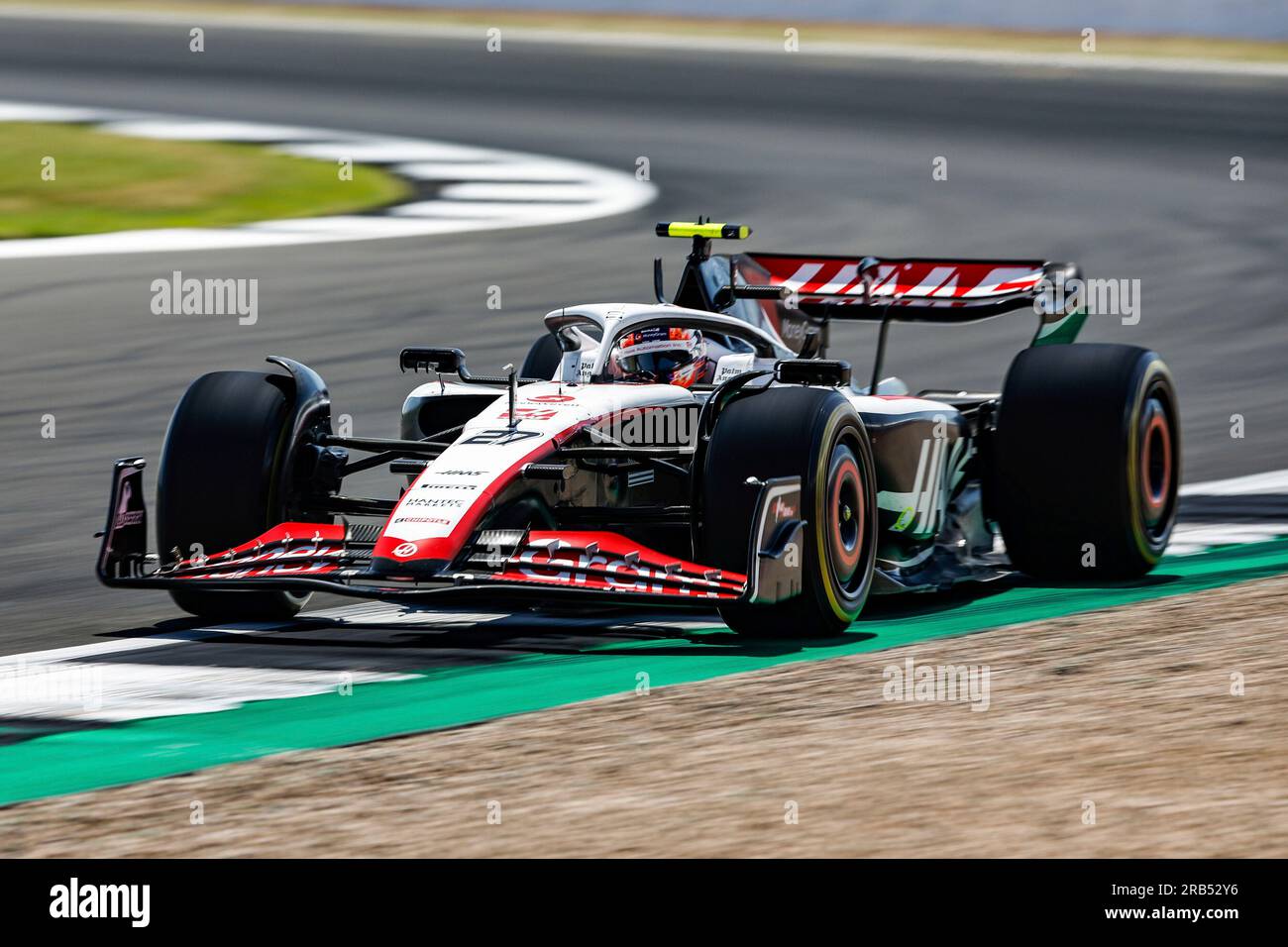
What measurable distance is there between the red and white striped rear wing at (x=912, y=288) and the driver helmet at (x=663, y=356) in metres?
0.69

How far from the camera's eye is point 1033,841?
581 centimetres

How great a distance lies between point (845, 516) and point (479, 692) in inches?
65.1

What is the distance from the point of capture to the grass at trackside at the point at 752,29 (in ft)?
114

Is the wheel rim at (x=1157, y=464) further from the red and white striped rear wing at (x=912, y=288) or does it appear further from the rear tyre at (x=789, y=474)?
the rear tyre at (x=789, y=474)

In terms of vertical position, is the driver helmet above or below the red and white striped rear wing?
below

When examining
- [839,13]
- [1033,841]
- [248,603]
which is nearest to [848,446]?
[248,603]

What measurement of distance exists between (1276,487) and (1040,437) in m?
3.17

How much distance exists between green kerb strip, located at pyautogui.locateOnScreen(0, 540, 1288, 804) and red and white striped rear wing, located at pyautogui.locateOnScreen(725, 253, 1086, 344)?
4.43 ft

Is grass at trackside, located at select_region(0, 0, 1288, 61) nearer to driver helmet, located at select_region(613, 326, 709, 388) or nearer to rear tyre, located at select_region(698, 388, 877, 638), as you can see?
driver helmet, located at select_region(613, 326, 709, 388)

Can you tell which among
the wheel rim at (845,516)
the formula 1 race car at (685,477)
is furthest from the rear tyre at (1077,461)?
the wheel rim at (845,516)

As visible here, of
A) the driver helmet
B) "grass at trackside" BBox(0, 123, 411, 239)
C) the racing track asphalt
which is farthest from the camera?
"grass at trackside" BBox(0, 123, 411, 239)

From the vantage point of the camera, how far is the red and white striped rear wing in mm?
10523

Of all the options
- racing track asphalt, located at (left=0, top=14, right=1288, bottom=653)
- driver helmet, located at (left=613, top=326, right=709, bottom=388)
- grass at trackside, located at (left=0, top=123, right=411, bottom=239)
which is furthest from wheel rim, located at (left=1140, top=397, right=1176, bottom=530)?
grass at trackside, located at (left=0, top=123, right=411, bottom=239)

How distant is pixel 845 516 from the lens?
8.71 metres
